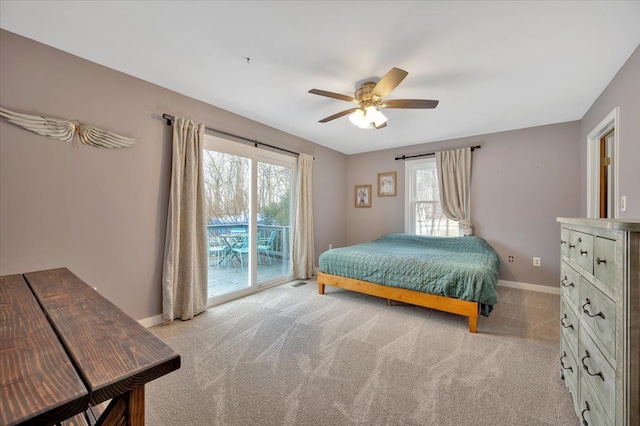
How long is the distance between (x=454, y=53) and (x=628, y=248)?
1.75 m

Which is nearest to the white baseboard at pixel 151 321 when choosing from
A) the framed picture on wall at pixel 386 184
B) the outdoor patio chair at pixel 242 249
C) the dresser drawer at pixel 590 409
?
the outdoor patio chair at pixel 242 249

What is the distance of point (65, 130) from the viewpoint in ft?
6.66

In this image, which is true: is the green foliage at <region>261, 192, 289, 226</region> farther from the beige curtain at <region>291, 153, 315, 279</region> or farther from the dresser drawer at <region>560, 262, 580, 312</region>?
the dresser drawer at <region>560, 262, 580, 312</region>

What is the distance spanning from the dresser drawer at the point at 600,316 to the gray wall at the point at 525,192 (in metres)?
2.92

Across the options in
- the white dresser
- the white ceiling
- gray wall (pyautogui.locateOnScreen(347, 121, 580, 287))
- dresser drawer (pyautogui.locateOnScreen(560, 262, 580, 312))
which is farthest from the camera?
gray wall (pyautogui.locateOnScreen(347, 121, 580, 287))

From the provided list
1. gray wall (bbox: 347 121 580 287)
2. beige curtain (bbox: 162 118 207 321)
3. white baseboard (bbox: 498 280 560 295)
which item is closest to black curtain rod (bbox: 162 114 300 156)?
beige curtain (bbox: 162 118 207 321)

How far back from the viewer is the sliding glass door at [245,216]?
10.4 ft

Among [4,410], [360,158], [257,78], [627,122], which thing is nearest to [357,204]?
[360,158]

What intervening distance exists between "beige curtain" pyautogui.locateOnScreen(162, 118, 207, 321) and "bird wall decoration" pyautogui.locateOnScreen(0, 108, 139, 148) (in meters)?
0.47

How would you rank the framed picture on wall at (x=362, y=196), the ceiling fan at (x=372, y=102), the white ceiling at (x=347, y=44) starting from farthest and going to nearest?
the framed picture on wall at (x=362, y=196), the ceiling fan at (x=372, y=102), the white ceiling at (x=347, y=44)

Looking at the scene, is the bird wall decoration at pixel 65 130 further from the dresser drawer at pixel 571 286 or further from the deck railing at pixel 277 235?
the dresser drawer at pixel 571 286

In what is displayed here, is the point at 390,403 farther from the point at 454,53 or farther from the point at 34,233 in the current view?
the point at 34,233

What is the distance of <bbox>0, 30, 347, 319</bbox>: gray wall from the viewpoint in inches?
72.8

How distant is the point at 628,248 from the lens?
882 mm
